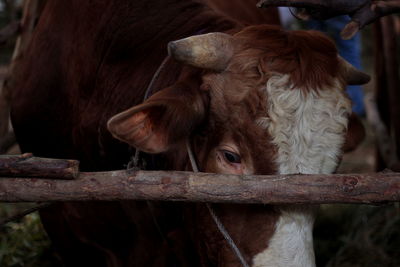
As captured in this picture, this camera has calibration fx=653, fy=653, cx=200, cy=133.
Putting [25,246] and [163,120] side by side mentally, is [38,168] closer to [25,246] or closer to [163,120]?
[163,120]

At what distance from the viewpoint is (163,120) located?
2.48 m

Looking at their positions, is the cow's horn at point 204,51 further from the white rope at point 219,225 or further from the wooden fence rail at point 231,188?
the wooden fence rail at point 231,188

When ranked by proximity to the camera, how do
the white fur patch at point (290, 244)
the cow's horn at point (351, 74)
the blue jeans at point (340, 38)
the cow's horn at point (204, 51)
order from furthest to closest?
the blue jeans at point (340, 38)
the cow's horn at point (351, 74)
the cow's horn at point (204, 51)
the white fur patch at point (290, 244)

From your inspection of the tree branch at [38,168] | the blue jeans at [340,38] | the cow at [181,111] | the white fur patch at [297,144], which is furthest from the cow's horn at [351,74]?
the blue jeans at [340,38]

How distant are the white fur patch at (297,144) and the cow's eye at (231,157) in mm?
166

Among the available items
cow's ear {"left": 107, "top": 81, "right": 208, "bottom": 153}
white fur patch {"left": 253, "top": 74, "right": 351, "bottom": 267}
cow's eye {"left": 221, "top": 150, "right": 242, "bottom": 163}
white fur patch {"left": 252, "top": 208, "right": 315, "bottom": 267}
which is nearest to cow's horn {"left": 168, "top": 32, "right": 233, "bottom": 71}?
cow's ear {"left": 107, "top": 81, "right": 208, "bottom": 153}

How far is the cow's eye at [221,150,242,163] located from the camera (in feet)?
8.14

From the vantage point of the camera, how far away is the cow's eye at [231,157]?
248cm

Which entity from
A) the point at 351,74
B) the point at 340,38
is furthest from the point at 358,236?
the point at 351,74

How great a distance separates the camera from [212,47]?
8.33 feet

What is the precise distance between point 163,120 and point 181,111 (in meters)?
0.08

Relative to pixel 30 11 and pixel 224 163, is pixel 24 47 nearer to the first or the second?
pixel 30 11

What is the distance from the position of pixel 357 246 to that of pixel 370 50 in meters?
6.83

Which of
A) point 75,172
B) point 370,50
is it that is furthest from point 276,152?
point 370,50
